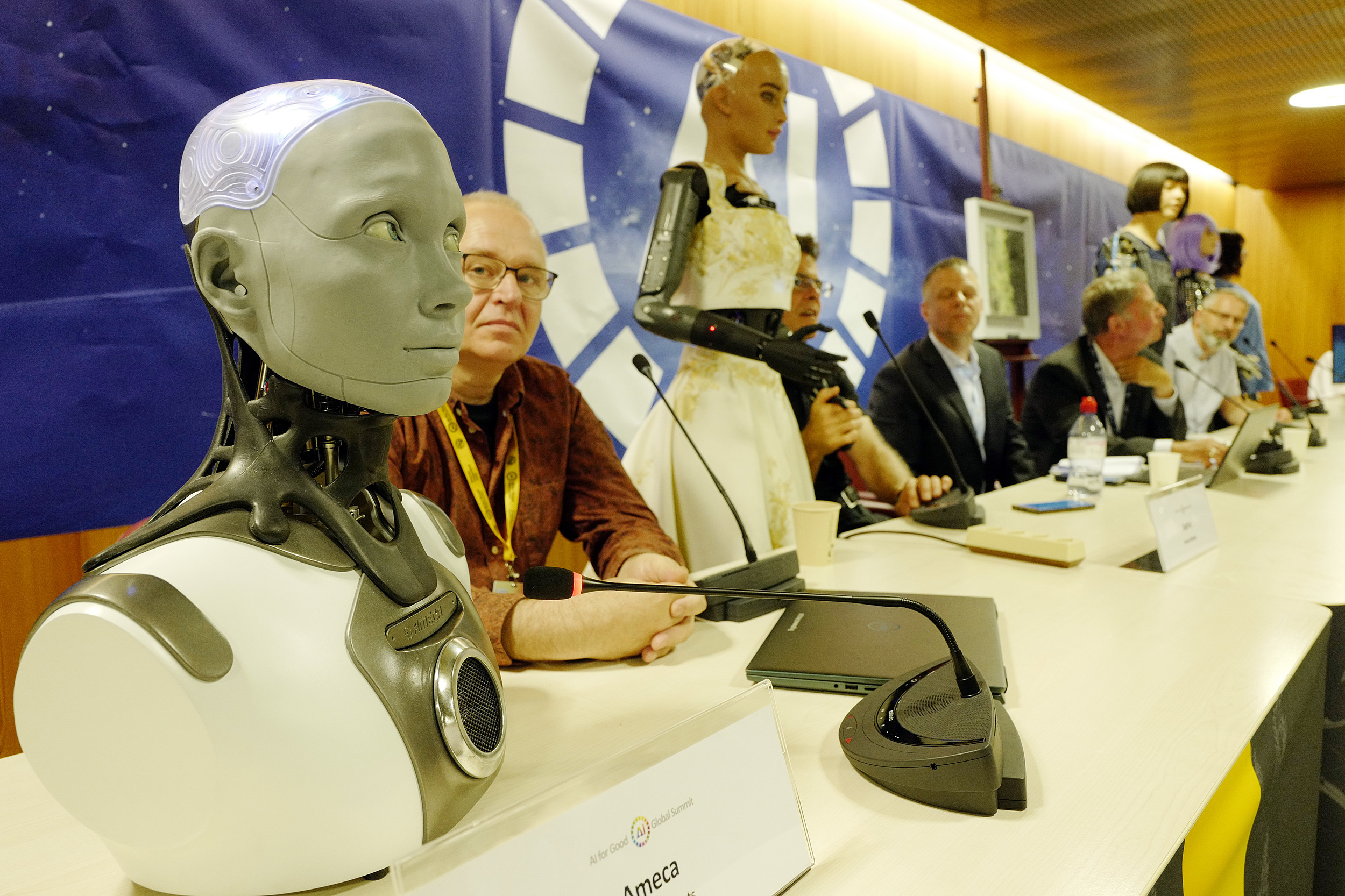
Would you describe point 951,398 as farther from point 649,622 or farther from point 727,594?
point 727,594

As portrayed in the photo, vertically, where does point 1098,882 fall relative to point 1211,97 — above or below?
below

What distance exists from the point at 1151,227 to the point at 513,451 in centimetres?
432

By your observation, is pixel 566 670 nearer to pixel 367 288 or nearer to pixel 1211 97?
pixel 367 288

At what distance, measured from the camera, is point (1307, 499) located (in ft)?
6.32

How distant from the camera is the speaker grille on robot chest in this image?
1.76ft

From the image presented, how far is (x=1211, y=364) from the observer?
3.94 m

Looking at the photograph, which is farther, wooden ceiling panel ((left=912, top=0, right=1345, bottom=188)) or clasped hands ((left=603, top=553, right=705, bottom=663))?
wooden ceiling panel ((left=912, top=0, right=1345, bottom=188))

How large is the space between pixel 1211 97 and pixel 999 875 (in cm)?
532

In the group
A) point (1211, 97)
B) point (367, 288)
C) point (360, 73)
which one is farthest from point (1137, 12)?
point (367, 288)

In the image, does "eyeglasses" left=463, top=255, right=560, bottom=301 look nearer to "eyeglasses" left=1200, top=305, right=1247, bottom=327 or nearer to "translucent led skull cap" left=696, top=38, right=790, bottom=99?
"translucent led skull cap" left=696, top=38, right=790, bottom=99

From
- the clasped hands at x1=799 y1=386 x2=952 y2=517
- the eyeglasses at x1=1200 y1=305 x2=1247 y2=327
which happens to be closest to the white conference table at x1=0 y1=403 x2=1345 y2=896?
the clasped hands at x1=799 y1=386 x2=952 y2=517

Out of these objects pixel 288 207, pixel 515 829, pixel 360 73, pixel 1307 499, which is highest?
pixel 360 73

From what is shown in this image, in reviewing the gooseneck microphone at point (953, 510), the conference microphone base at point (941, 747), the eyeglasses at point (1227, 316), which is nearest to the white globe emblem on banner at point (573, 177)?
the gooseneck microphone at point (953, 510)

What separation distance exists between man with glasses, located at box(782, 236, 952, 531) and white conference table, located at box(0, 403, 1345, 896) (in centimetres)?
64
